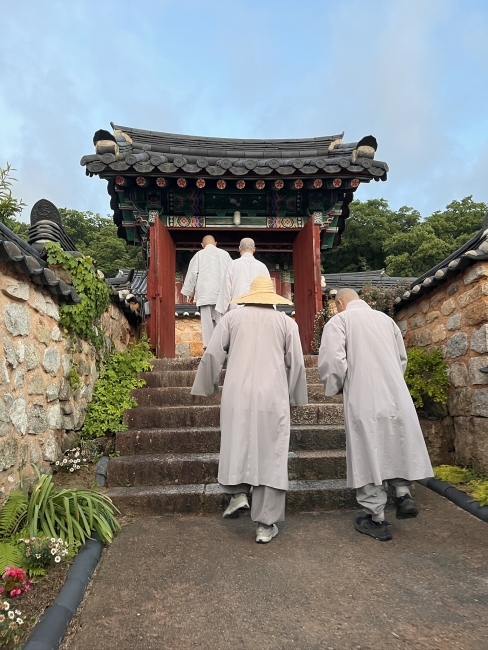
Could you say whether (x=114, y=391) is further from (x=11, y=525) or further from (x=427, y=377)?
(x=427, y=377)

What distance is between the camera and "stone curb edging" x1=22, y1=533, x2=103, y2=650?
5.66 feet

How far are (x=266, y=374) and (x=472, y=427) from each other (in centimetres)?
218

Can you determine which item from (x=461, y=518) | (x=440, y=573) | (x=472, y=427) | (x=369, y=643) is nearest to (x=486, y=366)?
(x=472, y=427)

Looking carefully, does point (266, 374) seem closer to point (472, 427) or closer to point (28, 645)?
point (28, 645)

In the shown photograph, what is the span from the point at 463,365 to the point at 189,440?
→ 2595mm

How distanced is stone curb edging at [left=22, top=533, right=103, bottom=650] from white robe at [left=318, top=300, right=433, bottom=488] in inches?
63.5

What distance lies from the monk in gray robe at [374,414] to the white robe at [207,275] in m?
2.79

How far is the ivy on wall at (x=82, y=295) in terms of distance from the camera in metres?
3.90

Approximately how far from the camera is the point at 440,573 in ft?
7.57

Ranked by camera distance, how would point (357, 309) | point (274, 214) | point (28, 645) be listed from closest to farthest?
point (28, 645)
point (357, 309)
point (274, 214)

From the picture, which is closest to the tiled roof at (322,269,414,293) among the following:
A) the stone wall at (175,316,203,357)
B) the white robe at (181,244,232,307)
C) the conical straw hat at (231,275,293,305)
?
the stone wall at (175,316,203,357)

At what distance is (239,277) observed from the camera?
5176 mm

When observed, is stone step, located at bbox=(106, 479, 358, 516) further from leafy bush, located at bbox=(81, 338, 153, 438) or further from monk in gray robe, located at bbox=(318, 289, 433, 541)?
leafy bush, located at bbox=(81, 338, 153, 438)

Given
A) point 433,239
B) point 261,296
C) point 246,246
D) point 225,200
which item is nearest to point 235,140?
point 225,200
